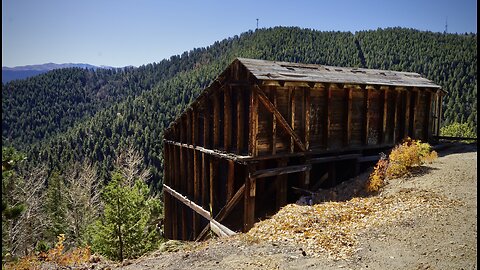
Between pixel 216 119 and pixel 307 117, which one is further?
pixel 216 119

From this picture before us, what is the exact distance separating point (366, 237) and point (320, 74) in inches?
327

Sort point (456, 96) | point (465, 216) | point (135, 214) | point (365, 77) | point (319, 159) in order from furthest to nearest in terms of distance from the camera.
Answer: point (456, 96) → point (135, 214) → point (365, 77) → point (319, 159) → point (465, 216)

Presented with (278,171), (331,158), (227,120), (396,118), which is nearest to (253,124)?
(227,120)

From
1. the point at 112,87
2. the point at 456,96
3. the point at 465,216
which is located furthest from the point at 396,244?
the point at 112,87

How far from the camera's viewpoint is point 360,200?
12.4 meters

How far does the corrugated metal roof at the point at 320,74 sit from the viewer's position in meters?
13.1

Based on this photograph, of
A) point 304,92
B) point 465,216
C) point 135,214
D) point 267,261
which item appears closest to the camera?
point 267,261

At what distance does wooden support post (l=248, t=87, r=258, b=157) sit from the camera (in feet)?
41.1

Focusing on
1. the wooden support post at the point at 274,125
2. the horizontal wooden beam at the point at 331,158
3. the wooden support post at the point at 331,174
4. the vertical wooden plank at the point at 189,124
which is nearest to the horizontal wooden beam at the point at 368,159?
the horizontal wooden beam at the point at 331,158

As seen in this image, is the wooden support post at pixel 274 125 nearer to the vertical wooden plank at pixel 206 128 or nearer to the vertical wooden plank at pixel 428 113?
the vertical wooden plank at pixel 206 128

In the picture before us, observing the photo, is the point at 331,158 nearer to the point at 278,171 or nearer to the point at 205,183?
the point at 278,171

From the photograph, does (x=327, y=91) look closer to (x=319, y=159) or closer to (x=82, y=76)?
(x=319, y=159)

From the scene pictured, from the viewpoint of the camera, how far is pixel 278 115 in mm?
12945

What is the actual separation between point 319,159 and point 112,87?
195 meters
